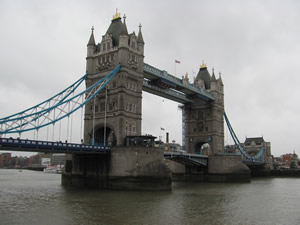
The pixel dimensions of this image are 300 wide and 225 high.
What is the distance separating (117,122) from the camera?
155ft

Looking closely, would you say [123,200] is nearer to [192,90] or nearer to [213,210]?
[213,210]

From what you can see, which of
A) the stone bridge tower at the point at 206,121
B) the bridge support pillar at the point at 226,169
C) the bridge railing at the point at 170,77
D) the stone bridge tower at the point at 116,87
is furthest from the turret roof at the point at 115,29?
the bridge support pillar at the point at 226,169

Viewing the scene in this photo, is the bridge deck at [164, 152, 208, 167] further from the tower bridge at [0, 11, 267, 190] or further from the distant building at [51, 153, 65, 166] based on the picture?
the distant building at [51, 153, 65, 166]

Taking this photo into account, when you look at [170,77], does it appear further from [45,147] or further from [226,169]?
[45,147]

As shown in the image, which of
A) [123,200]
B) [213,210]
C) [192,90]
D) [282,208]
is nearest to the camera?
[213,210]

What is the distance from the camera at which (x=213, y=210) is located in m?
27.0

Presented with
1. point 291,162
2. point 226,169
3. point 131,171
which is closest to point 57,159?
point 291,162

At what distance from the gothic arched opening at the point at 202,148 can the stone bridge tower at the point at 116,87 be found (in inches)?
1096

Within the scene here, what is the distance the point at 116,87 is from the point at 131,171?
14040mm

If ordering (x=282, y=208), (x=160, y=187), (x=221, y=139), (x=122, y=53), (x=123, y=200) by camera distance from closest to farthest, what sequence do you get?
(x=282, y=208), (x=123, y=200), (x=160, y=187), (x=122, y=53), (x=221, y=139)

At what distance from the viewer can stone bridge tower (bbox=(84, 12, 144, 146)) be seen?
47.8m

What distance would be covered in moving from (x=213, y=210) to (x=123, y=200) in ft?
29.6

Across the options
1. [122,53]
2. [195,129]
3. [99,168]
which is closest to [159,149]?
[99,168]

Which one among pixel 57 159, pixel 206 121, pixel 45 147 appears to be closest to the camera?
pixel 45 147
